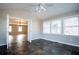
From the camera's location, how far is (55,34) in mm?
2234

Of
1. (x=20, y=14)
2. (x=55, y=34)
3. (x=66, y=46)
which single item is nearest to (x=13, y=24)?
(x=20, y=14)

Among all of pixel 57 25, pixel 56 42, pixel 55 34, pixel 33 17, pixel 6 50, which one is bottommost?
pixel 6 50

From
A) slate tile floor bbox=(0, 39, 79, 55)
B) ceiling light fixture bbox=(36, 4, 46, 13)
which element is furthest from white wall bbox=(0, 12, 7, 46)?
ceiling light fixture bbox=(36, 4, 46, 13)

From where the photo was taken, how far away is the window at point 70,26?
2123 millimetres

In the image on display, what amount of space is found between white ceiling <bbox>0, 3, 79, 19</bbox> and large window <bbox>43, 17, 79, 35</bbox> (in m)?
0.19

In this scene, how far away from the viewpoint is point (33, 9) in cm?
222

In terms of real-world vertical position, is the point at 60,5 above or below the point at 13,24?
above

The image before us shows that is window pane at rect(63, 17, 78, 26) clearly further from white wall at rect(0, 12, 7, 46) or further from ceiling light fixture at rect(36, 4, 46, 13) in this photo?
white wall at rect(0, 12, 7, 46)

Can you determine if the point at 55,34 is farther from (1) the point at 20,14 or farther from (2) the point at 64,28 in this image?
(1) the point at 20,14

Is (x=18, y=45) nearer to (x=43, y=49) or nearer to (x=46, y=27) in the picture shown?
(x=43, y=49)

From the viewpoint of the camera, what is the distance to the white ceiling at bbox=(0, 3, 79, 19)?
85.0 inches

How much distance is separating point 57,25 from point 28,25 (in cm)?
66

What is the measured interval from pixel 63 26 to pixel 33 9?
2.51 feet

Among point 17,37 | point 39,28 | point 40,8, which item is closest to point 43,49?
point 39,28
